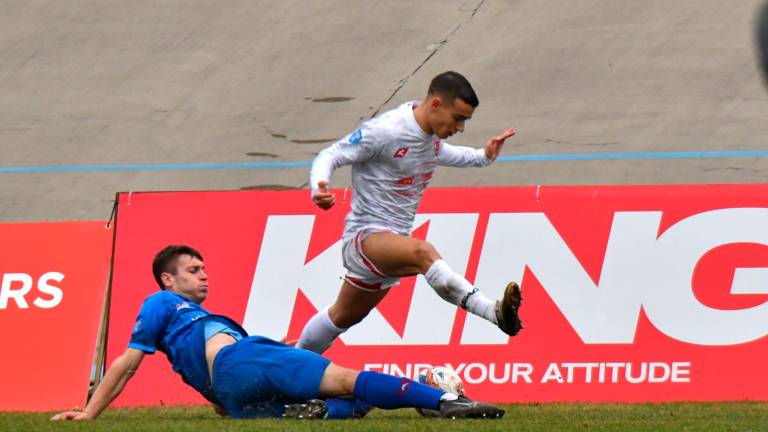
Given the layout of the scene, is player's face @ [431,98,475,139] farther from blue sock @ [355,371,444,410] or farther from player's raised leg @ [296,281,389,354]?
blue sock @ [355,371,444,410]

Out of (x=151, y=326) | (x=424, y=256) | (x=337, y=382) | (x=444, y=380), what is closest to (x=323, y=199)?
(x=424, y=256)

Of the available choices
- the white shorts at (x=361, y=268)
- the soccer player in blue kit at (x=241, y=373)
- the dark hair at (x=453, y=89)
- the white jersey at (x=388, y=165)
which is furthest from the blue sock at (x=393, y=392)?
the dark hair at (x=453, y=89)

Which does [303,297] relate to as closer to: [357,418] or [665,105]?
[357,418]

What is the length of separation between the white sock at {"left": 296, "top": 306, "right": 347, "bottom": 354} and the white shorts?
0.29 metres

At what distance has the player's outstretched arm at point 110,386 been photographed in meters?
7.10

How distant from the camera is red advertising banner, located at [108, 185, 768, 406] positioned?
9312mm

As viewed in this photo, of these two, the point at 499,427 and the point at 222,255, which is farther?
the point at 222,255

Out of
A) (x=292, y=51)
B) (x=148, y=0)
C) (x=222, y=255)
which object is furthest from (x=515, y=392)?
(x=148, y=0)

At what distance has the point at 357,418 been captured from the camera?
22.8 ft

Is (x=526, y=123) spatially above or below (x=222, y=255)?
above

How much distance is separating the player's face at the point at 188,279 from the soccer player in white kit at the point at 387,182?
0.80 m

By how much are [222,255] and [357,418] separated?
3426 mm

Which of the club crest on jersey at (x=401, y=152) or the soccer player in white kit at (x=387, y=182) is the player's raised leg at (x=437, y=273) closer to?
the soccer player in white kit at (x=387, y=182)

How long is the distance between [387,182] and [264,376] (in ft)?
4.89
